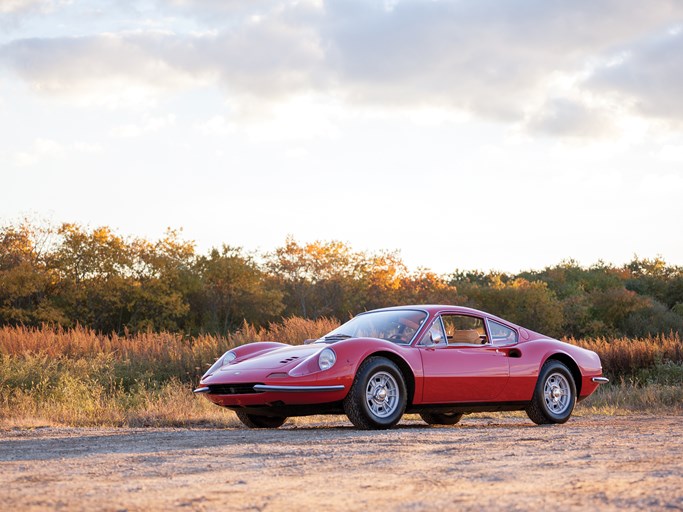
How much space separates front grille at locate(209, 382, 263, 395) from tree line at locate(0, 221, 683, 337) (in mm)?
34777

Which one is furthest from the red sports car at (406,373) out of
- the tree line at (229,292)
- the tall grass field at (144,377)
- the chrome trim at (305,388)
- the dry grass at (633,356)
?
the tree line at (229,292)

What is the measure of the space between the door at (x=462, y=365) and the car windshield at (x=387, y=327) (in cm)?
21

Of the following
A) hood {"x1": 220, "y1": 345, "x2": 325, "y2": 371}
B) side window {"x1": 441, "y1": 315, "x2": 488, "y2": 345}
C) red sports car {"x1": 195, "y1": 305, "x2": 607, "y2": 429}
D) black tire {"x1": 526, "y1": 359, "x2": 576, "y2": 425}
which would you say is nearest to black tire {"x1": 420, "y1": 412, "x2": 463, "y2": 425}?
red sports car {"x1": 195, "y1": 305, "x2": 607, "y2": 429}

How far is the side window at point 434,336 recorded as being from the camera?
1228cm

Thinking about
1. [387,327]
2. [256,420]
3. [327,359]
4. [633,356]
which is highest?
[387,327]

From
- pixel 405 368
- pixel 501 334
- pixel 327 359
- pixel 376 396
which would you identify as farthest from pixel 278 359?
pixel 501 334

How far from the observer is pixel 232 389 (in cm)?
1185

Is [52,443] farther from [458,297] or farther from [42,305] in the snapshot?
[458,297]

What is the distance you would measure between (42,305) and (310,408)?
127 feet

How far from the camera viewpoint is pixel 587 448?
8.84 m

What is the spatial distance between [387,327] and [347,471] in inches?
216

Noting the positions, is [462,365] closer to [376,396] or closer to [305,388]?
[376,396]

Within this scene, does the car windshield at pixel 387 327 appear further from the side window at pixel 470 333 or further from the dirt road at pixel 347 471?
the dirt road at pixel 347 471

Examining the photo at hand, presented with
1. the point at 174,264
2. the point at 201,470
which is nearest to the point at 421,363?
the point at 201,470
